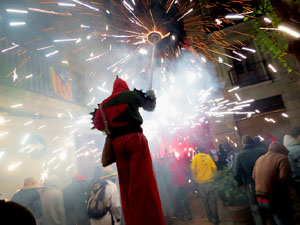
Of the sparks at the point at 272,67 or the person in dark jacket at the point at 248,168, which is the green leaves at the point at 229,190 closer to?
the person in dark jacket at the point at 248,168

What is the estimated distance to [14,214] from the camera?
3.06 ft

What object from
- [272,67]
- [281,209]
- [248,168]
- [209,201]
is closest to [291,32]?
[248,168]

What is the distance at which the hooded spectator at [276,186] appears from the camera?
343cm

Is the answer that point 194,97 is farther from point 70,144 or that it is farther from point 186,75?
point 70,144

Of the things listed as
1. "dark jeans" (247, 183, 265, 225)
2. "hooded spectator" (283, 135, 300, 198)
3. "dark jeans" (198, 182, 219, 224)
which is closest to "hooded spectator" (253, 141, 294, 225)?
"dark jeans" (247, 183, 265, 225)

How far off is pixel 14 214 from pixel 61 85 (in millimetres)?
6933

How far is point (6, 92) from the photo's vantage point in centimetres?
469

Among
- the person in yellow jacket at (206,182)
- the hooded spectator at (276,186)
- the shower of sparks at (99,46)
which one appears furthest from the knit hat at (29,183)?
the hooded spectator at (276,186)

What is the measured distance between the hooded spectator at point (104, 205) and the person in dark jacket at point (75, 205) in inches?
42.7

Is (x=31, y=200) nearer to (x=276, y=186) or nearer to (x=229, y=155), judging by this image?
(x=276, y=186)

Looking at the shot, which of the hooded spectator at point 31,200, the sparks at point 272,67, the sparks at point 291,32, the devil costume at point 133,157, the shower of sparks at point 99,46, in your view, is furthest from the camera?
the sparks at point 272,67

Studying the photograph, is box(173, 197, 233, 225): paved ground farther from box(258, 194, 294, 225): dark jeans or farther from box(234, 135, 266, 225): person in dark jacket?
box(258, 194, 294, 225): dark jeans

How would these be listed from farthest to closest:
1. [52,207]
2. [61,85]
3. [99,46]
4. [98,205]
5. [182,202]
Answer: [99,46], [61,85], [182,202], [52,207], [98,205]

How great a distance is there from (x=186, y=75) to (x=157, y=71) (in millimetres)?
5323
